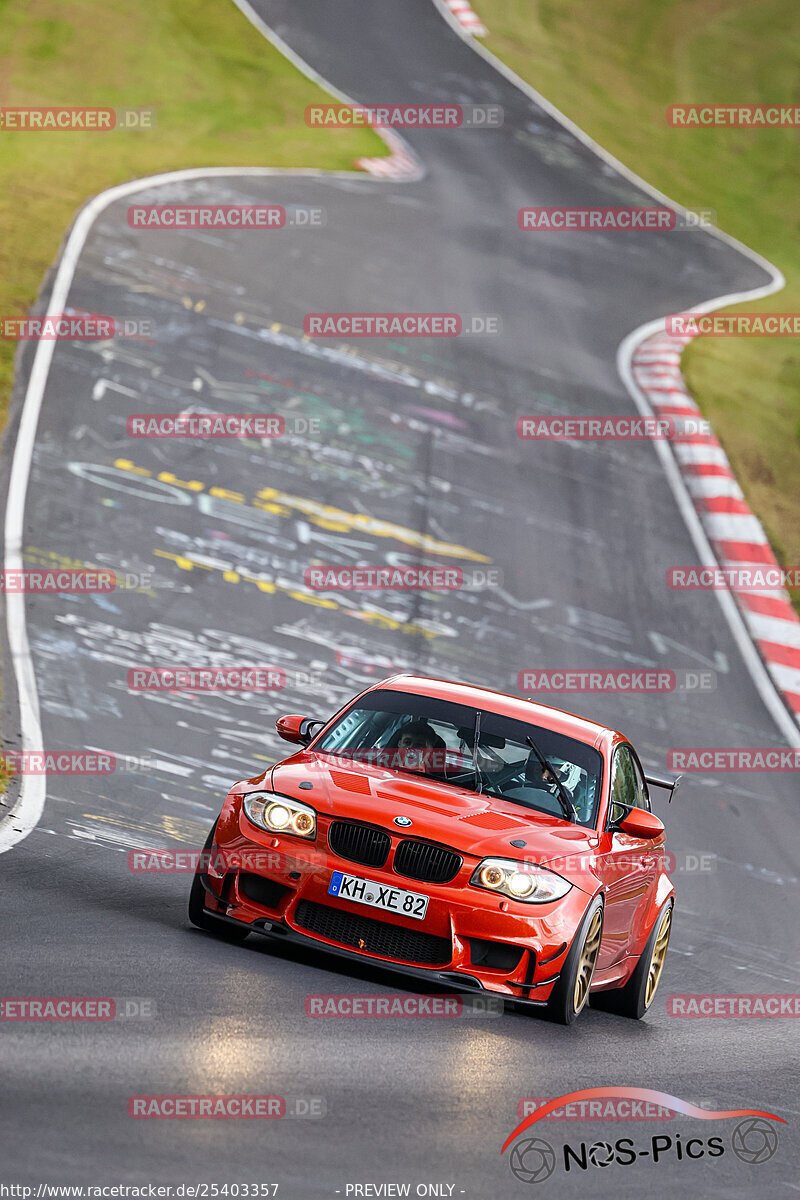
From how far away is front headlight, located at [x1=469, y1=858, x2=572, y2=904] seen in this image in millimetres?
7191

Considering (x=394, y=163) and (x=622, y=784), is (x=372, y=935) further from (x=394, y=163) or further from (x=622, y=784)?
(x=394, y=163)

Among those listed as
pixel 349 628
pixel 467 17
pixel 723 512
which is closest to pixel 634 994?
pixel 349 628

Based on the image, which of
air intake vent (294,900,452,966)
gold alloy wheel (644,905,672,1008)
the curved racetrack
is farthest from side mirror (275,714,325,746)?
gold alloy wheel (644,905,672,1008)

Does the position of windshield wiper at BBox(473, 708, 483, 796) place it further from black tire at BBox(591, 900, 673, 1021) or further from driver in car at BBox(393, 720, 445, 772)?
black tire at BBox(591, 900, 673, 1021)

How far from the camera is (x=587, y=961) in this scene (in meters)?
7.62

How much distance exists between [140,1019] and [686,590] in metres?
13.6

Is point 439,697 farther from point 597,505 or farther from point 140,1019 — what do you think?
point 597,505

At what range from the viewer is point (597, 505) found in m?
20.4

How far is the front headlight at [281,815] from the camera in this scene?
739cm

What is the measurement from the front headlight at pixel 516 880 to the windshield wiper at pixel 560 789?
2.44 ft

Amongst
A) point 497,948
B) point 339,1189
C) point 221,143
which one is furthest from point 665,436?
point 339,1189

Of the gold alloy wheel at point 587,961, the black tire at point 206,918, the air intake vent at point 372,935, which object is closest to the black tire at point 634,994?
the gold alloy wheel at point 587,961

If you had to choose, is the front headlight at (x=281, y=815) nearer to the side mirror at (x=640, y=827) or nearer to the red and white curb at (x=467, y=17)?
the side mirror at (x=640, y=827)

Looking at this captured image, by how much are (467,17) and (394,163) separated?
14.1m
